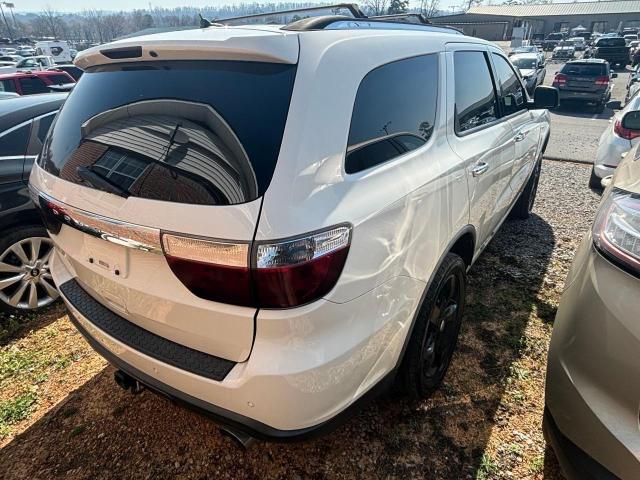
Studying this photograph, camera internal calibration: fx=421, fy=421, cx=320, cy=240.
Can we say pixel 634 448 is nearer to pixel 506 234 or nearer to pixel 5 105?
pixel 506 234

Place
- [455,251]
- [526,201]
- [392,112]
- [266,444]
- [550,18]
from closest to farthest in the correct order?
[392,112] < [266,444] < [455,251] < [526,201] < [550,18]

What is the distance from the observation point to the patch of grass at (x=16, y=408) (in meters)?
2.42

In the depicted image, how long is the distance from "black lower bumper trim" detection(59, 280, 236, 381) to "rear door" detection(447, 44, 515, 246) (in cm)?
165

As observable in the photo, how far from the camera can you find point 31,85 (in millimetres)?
10805

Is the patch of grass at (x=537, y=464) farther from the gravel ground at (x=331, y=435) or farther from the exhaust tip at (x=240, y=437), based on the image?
the exhaust tip at (x=240, y=437)

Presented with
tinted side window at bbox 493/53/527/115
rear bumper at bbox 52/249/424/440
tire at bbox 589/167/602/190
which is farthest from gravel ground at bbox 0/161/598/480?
tire at bbox 589/167/602/190

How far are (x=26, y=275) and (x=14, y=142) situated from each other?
1070 mm

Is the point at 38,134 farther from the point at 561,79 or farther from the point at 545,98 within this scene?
the point at 561,79

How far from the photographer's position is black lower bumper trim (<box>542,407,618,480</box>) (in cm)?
143

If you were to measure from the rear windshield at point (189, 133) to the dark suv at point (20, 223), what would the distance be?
5.99 feet

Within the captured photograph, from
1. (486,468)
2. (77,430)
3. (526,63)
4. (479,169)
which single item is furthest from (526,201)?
(526,63)

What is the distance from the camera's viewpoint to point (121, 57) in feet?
5.91

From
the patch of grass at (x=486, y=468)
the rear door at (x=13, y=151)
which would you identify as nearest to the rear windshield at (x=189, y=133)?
the patch of grass at (x=486, y=468)

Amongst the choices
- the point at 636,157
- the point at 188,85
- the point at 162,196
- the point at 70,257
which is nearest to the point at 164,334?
the point at 162,196
